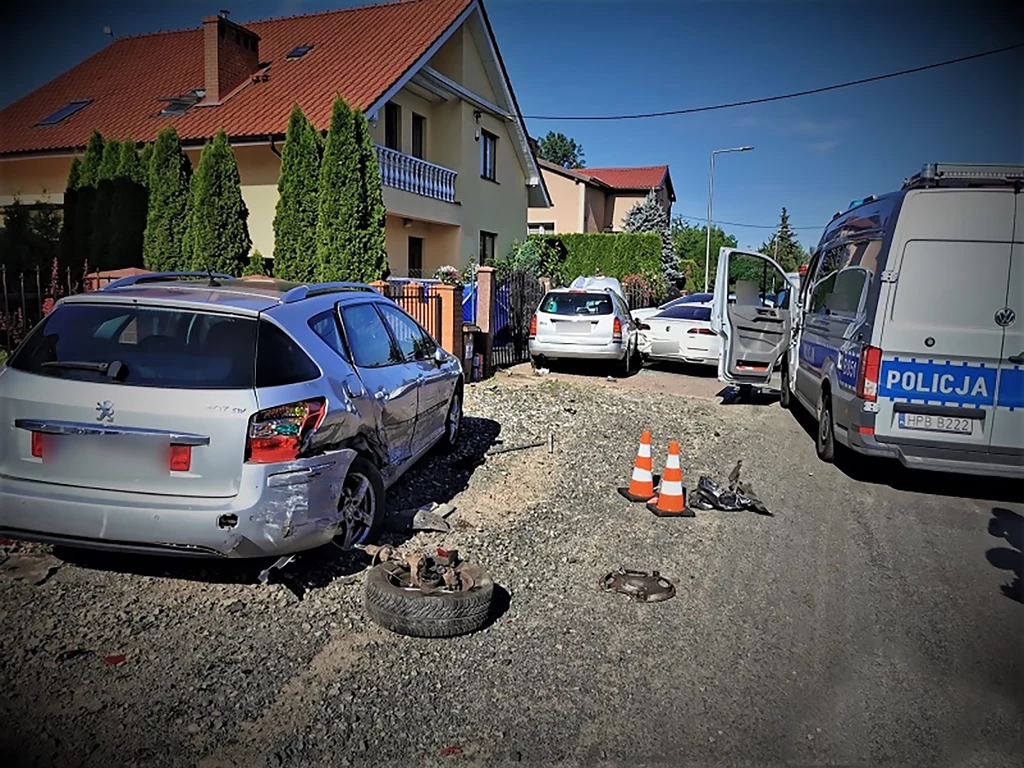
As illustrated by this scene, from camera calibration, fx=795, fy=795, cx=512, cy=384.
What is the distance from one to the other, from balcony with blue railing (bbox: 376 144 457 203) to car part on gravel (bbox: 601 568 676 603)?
13859mm

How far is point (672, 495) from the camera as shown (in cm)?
636

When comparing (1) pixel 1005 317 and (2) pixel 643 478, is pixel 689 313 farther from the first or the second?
(2) pixel 643 478

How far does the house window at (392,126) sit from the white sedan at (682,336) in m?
8.56

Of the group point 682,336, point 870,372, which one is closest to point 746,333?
point 682,336

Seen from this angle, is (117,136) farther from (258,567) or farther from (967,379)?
(967,379)

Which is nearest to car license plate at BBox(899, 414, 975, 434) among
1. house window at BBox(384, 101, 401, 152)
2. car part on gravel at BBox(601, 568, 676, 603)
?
car part on gravel at BBox(601, 568, 676, 603)

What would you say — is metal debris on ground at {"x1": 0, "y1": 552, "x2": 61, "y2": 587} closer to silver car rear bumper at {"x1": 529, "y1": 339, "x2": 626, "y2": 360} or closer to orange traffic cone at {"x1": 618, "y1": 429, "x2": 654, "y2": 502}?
orange traffic cone at {"x1": 618, "y1": 429, "x2": 654, "y2": 502}

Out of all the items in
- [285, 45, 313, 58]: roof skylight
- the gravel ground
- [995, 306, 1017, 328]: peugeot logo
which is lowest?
the gravel ground

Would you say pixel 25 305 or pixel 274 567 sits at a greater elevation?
pixel 25 305

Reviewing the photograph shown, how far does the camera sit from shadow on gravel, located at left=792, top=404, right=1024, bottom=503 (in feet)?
24.0

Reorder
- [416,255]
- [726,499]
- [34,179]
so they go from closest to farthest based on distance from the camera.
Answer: [726,499]
[34,179]
[416,255]

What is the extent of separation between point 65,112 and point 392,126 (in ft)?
27.4

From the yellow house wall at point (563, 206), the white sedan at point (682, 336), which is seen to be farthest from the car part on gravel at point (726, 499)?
the yellow house wall at point (563, 206)

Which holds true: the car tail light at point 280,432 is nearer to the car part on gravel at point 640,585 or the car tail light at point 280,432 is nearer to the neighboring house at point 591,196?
the car part on gravel at point 640,585
